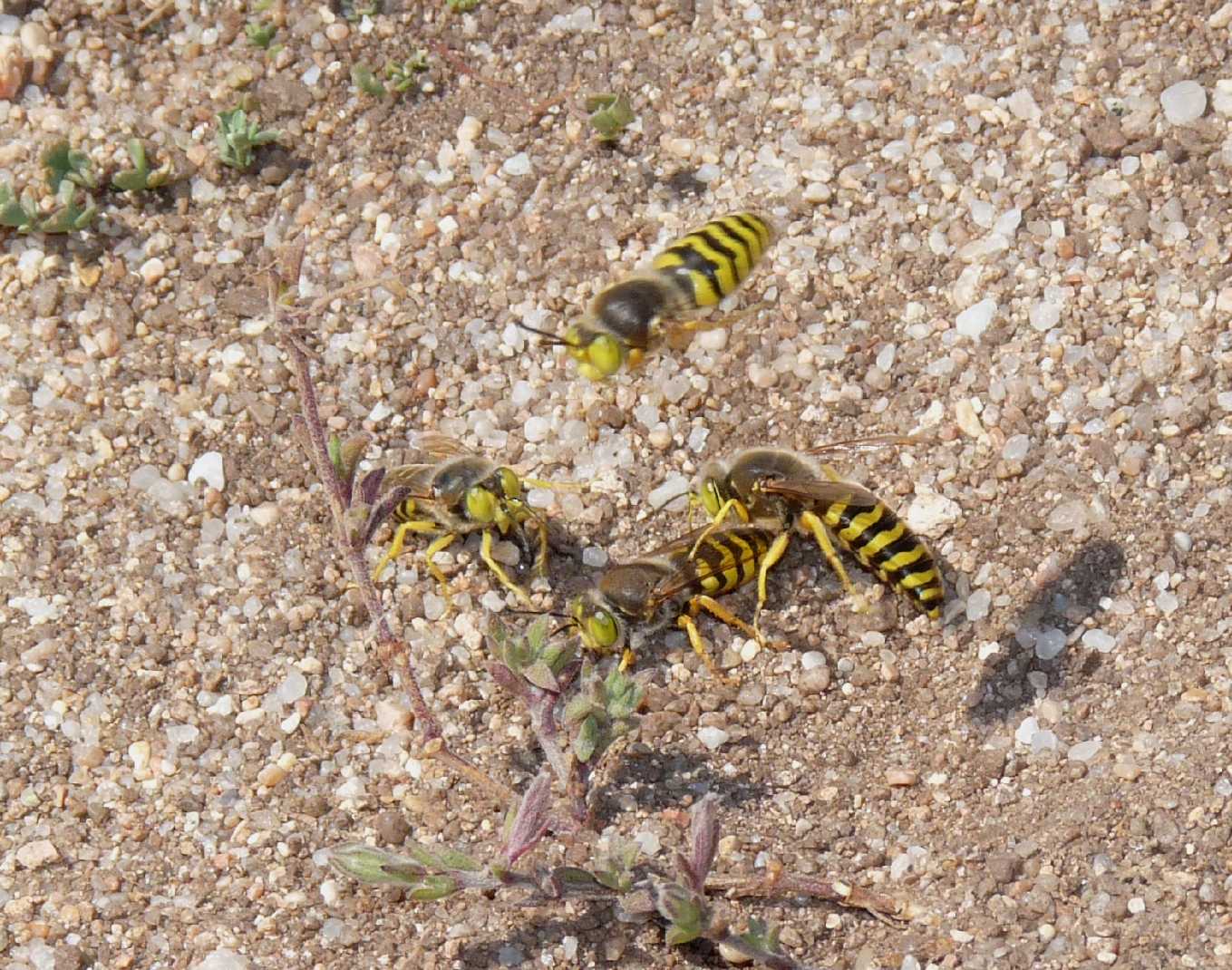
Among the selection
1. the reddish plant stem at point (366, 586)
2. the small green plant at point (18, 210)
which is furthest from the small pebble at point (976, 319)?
the small green plant at point (18, 210)

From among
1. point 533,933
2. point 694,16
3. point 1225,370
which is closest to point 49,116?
point 694,16

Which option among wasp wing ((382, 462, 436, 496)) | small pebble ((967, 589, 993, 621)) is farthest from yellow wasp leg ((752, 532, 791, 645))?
wasp wing ((382, 462, 436, 496))

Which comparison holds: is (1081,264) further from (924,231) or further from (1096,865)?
(1096,865)

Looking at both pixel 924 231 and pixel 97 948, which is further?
pixel 924 231

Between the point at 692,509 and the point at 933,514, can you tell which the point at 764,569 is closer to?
the point at 692,509

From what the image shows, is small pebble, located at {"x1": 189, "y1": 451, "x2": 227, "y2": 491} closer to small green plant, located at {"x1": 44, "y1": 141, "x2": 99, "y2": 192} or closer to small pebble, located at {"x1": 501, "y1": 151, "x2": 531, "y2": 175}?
small green plant, located at {"x1": 44, "y1": 141, "x2": 99, "y2": 192}

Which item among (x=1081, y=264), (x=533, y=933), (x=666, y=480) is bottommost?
(x=533, y=933)
